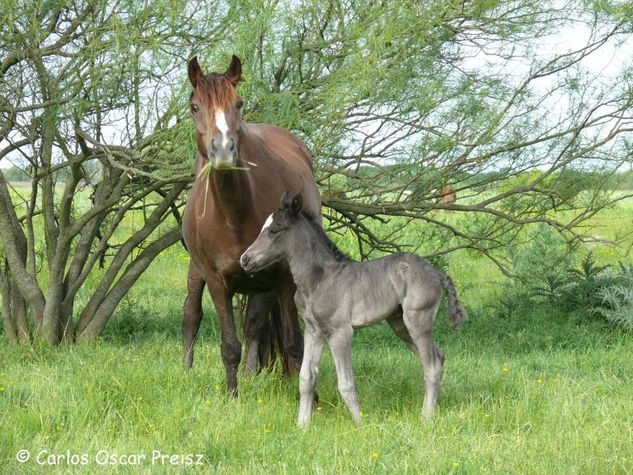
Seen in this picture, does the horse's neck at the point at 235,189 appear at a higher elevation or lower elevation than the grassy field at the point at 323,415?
higher

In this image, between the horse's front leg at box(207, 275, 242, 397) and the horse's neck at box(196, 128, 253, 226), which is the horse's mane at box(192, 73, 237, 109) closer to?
the horse's neck at box(196, 128, 253, 226)

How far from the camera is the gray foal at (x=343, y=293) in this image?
14.1ft

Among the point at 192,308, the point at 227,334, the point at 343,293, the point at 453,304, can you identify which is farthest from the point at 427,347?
the point at 192,308

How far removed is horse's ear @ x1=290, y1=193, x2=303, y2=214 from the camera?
14.0 feet

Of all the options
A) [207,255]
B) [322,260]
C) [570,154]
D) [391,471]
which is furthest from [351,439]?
[570,154]

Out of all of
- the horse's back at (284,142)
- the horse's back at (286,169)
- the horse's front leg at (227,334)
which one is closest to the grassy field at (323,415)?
the horse's front leg at (227,334)

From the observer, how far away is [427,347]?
4.39 meters

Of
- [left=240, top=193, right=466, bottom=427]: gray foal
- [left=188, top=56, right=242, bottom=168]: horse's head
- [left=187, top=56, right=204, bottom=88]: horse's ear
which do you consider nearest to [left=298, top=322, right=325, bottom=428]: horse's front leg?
[left=240, top=193, right=466, bottom=427]: gray foal

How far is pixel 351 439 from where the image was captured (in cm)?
393

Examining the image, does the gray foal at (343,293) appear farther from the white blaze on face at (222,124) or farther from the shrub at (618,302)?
the shrub at (618,302)

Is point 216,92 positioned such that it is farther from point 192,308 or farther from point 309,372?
point 192,308

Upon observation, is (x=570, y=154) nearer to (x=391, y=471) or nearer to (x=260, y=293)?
(x=260, y=293)

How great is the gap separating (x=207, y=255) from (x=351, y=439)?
1574 mm
